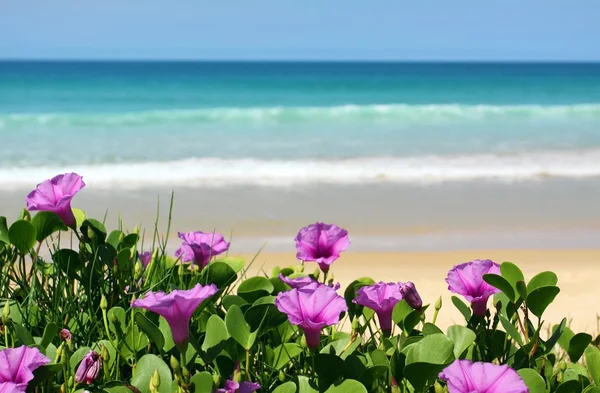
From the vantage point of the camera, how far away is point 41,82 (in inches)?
1148

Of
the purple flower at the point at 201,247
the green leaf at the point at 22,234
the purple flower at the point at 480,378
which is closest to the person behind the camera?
the purple flower at the point at 480,378

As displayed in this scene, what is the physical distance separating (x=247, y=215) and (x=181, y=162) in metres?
3.41

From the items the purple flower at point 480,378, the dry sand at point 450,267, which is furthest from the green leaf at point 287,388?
the dry sand at point 450,267

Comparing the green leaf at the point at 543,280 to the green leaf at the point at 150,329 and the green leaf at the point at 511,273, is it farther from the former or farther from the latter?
the green leaf at the point at 150,329

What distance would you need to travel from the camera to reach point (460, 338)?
1.29 m

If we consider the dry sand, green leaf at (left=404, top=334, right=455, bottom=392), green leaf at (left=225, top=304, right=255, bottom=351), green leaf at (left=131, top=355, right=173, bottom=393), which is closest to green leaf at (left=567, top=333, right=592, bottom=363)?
green leaf at (left=404, top=334, right=455, bottom=392)

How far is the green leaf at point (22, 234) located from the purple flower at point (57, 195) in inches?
1.6

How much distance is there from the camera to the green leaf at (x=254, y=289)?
1.44m

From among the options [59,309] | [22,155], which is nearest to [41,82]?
[22,155]

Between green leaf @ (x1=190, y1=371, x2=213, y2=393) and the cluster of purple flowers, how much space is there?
0.10ft

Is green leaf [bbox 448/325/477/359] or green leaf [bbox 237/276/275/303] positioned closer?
green leaf [bbox 448/325/477/359]

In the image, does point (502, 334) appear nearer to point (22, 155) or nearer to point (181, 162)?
point (181, 162)

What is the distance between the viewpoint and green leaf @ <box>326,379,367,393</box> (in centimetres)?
112

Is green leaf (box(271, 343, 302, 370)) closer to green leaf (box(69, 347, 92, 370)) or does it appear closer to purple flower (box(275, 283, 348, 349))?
purple flower (box(275, 283, 348, 349))
